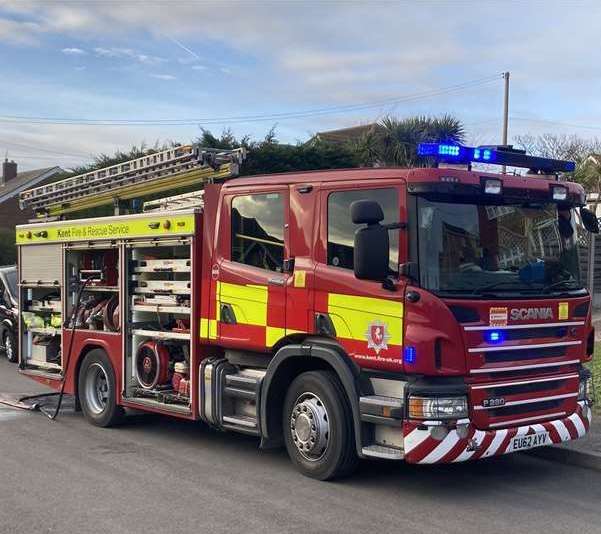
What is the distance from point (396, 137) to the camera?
24.6 m

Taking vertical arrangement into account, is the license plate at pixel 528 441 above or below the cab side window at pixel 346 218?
below

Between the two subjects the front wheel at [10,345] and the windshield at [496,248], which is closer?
the windshield at [496,248]

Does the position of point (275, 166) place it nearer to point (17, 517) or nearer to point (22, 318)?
point (22, 318)

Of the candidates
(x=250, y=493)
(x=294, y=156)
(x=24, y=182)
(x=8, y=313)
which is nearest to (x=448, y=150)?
(x=250, y=493)

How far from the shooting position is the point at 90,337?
350 inches

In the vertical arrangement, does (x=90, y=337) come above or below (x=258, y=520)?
above

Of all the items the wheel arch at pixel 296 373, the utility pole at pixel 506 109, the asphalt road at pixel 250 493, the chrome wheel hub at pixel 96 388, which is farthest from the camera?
the utility pole at pixel 506 109

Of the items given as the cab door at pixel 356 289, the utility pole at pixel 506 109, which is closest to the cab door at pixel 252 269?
the cab door at pixel 356 289

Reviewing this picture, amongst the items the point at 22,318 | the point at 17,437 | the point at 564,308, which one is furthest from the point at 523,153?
the point at 22,318

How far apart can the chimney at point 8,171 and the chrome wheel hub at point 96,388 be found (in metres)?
46.5

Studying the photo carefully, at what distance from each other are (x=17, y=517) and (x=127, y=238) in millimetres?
3554

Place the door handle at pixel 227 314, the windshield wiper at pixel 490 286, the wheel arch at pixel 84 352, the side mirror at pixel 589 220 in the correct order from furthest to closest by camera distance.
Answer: the wheel arch at pixel 84 352 < the door handle at pixel 227 314 < the side mirror at pixel 589 220 < the windshield wiper at pixel 490 286

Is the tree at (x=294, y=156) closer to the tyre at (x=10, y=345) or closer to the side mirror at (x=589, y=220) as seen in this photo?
the tyre at (x=10, y=345)

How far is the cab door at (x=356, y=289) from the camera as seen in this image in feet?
18.8
